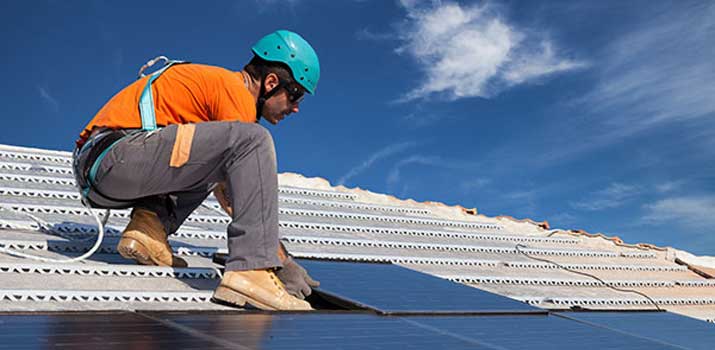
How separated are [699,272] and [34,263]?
22.1 ft

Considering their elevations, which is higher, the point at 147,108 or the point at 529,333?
the point at 147,108

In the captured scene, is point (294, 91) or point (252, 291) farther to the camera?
point (294, 91)

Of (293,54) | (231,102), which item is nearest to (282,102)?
(293,54)

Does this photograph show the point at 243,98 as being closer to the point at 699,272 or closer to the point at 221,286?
the point at 221,286

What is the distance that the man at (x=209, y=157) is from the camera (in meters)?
2.79

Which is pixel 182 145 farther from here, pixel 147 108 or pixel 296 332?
pixel 296 332

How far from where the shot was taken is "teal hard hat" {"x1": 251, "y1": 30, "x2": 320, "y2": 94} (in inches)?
128

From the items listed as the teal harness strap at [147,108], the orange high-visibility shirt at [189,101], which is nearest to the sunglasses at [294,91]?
the orange high-visibility shirt at [189,101]

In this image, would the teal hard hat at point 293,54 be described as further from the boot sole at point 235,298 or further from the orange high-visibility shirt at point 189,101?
the boot sole at point 235,298

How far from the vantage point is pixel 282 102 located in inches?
130

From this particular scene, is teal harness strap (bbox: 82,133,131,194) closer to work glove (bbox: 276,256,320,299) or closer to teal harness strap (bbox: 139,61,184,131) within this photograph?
teal harness strap (bbox: 139,61,184,131)

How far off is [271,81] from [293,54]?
162mm

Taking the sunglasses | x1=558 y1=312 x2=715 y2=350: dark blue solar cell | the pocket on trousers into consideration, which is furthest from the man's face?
x1=558 y1=312 x2=715 y2=350: dark blue solar cell

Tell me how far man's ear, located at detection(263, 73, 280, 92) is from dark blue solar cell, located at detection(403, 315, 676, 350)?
1234 mm
